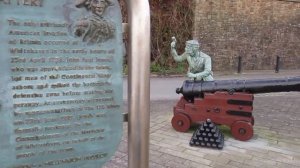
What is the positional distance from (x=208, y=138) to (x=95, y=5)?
3.18 m

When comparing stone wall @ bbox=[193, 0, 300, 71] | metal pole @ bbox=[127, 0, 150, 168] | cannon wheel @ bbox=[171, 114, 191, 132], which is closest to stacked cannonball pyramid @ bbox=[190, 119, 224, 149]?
cannon wheel @ bbox=[171, 114, 191, 132]

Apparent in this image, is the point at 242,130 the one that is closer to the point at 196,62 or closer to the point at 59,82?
the point at 196,62

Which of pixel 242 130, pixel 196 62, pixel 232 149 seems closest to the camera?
pixel 232 149

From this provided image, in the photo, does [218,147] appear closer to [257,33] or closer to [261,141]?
[261,141]

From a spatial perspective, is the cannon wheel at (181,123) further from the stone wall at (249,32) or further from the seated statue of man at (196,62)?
the stone wall at (249,32)

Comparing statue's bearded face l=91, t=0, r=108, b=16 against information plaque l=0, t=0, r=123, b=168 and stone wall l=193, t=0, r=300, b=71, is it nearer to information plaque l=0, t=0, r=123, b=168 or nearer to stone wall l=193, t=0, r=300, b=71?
information plaque l=0, t=0, r=123, b=168

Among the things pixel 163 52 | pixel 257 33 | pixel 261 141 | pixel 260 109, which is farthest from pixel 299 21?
pixel 261 141

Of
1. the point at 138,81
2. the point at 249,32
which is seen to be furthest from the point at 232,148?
the point at 249,32

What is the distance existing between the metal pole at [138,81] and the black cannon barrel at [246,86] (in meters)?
3.32

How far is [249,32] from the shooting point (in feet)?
49.4

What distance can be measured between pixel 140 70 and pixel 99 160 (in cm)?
54

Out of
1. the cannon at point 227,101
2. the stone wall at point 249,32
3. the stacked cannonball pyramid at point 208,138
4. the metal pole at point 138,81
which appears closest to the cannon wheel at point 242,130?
Answer: the cannon at point 227,101

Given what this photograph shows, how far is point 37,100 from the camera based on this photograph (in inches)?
63.9

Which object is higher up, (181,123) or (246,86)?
(246,86)
